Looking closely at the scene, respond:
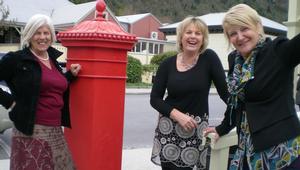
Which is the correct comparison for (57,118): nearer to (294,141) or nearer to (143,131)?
(294,141)

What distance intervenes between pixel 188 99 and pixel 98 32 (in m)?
0.73

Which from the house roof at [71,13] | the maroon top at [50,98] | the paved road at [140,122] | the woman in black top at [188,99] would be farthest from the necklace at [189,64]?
the house roof at [71,13]

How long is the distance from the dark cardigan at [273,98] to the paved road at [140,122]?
5405mm

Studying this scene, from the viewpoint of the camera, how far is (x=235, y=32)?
2.38 meters

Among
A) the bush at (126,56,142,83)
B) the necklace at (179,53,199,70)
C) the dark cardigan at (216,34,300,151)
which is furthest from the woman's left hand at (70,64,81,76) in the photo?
the bush at (126,56,142,83)

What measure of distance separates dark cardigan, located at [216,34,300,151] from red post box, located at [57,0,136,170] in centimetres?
99

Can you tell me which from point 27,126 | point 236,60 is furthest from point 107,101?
point 236,60

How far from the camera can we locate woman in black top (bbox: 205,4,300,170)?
2.24m

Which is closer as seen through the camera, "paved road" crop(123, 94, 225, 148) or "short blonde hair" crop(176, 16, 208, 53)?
"short blonde hair" crop(176, 16, 208, 53)

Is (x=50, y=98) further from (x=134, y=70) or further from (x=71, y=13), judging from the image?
(x=71, y=13)

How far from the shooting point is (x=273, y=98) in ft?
7.39

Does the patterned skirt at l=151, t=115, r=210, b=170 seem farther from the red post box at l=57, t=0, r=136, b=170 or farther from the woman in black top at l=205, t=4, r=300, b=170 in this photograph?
the woman in black top at l=205, t=4, r=300, b=170

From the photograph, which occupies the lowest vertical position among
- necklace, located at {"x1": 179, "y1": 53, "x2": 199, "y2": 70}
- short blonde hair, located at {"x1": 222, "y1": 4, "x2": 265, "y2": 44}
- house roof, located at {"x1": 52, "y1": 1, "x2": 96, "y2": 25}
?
necklace, located at {"x1": 179, "y1": 53, "x2": 199, "y2": 70}

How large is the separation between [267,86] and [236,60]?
288 mm
